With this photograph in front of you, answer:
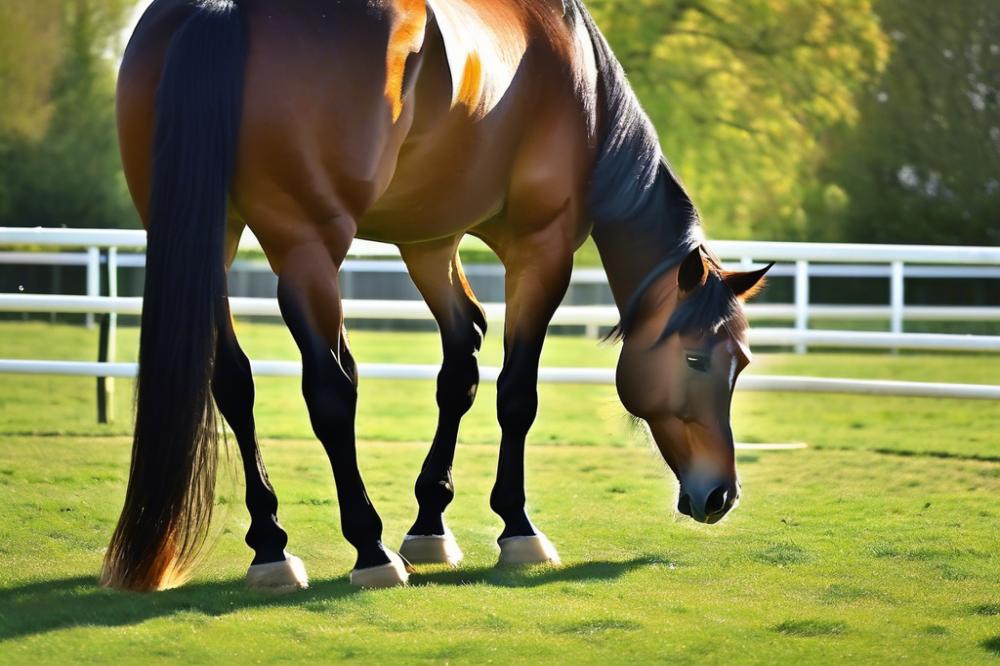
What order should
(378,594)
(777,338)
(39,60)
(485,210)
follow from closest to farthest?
(378,594)
(485,210)
(777,338)
(39,60)

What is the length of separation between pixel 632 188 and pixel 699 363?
641 mm

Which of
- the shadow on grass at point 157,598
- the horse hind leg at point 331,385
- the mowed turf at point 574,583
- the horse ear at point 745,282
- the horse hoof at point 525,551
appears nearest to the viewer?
the mowed turf at point 574,583

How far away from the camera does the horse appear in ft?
11.1

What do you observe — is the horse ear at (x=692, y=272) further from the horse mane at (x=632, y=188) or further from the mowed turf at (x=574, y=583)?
the mowed turf at (x=574, y=583)

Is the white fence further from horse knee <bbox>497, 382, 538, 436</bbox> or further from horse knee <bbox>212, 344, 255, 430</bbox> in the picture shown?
horse knee <bbox>212, 344, 255, 430</bbox>

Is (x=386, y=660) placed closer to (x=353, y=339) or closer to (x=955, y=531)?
(x=955, y=531)

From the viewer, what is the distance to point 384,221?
398 centimetres

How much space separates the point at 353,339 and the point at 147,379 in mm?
12498

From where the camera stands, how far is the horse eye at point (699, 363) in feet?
13.3

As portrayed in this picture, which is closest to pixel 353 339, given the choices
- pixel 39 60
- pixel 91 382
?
pixel 91 382

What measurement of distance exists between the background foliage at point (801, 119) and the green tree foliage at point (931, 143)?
2 cm

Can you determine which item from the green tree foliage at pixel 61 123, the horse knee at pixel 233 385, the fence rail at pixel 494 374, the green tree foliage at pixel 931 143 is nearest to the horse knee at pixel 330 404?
the horse knee at pixel 233 385

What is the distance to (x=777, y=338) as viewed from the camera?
7.50 metres

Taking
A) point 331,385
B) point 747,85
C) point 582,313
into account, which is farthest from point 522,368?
point 747,85
